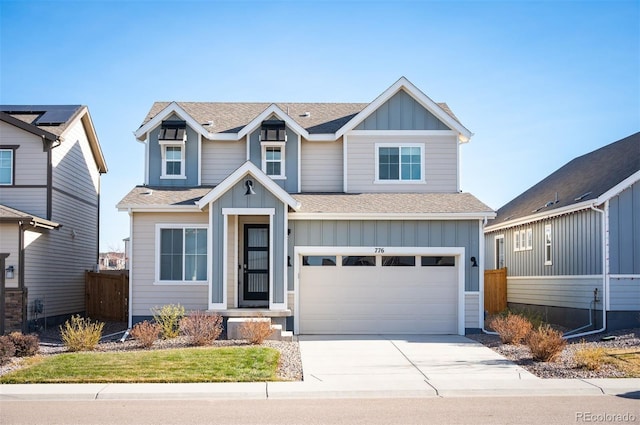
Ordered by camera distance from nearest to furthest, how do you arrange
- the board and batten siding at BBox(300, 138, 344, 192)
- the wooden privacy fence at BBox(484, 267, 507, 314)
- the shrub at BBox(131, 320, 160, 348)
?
the shrub at BBox(131, 320, 160, 348) < the board and batten siding at BBox(300, 138, 344, 192) < the wooden privacy fence at BBox(484, 267, 507, 314)

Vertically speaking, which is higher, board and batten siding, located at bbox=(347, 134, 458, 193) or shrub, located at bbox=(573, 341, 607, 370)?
board and batten siding, located at bbox=(347, 134, 458, 193)

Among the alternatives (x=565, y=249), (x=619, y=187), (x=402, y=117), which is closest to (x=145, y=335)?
(x=402, y=117)

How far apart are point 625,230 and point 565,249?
2.75 metres

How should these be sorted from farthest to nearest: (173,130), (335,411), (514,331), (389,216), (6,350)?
1. (173,130)
2. (389,216)
3. (514,331)
4. (6,350)
5. (335,411)

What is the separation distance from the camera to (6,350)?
15328 millimetres

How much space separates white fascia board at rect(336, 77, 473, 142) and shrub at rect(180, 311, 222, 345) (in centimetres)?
789

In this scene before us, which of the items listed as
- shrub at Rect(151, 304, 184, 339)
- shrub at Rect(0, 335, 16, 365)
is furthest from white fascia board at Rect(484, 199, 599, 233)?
shrub at Rect(0, 335, 16, 365)

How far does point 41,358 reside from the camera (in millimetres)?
15547

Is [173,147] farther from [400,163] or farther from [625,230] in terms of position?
[625,230]

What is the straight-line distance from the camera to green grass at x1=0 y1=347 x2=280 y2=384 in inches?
529

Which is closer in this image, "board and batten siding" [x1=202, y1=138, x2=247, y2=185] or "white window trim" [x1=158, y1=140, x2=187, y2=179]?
"white window trim" [x1=158, y1=140, x2=187, y2=179]

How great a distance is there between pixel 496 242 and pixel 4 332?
778 inches

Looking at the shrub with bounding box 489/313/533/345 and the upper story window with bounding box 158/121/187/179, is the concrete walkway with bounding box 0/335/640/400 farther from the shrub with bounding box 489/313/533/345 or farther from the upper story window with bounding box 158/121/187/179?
the upper story window with bounding box 158/121/187/179

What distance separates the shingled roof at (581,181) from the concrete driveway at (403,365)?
6565mm
